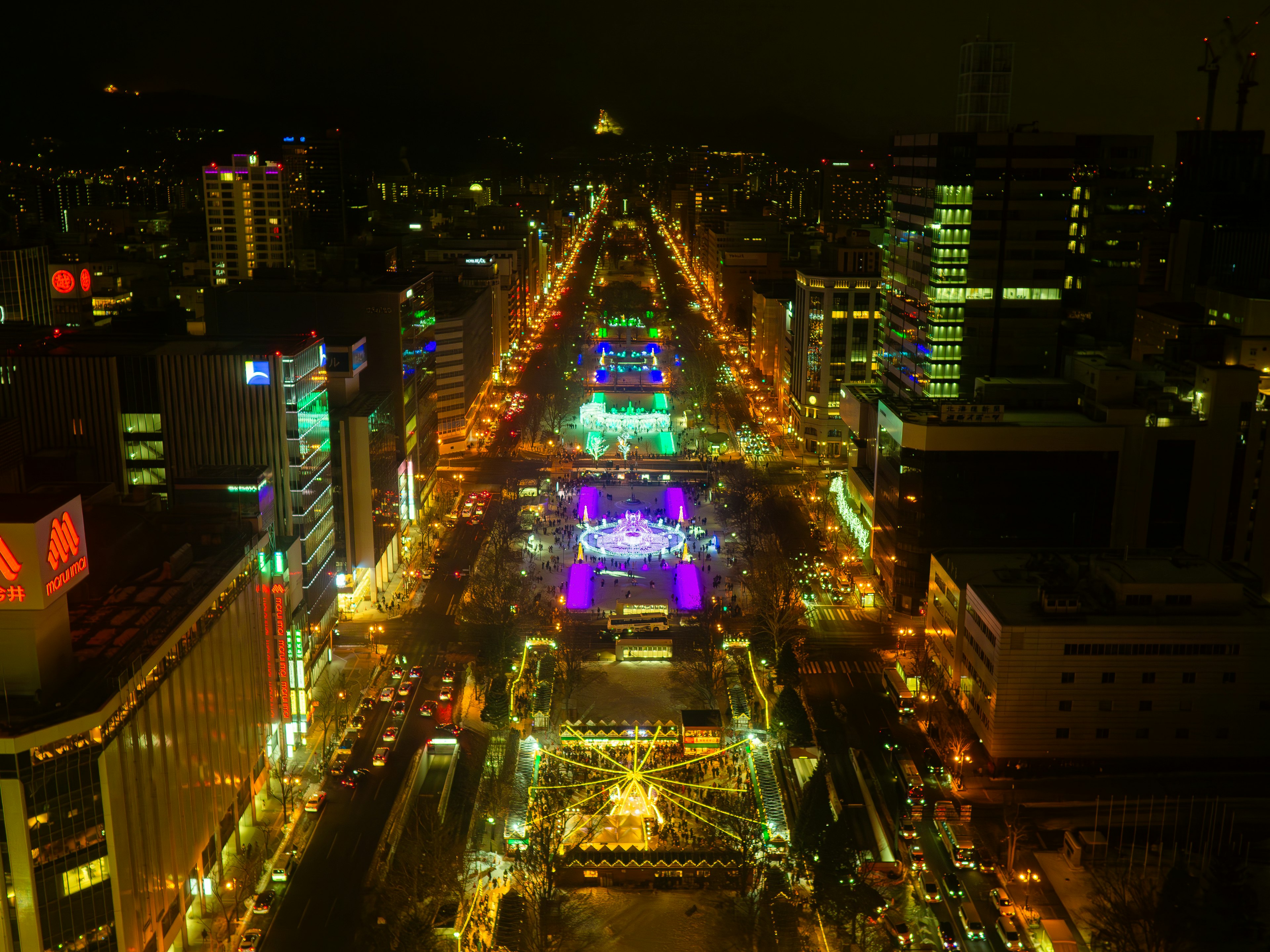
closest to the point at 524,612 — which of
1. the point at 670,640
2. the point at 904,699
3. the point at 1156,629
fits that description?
the point at 670,640

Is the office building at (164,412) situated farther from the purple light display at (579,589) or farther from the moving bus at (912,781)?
the moving bus at (912,781)

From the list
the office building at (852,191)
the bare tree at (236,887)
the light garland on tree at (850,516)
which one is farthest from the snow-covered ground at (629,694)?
the office building at (852,191)

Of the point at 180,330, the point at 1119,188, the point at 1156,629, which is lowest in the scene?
the point at 1156,629

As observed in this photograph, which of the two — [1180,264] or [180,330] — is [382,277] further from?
[1180,264]

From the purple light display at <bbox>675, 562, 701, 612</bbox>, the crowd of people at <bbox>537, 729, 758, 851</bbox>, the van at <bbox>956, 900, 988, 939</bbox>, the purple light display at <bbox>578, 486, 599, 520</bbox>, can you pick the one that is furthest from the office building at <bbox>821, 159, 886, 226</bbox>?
the van at <bbox>956, 900, 988, 939</bbox>

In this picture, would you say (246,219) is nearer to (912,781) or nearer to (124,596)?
(124,596)

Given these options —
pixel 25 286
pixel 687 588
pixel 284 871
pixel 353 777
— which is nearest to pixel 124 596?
pixel 284 871
